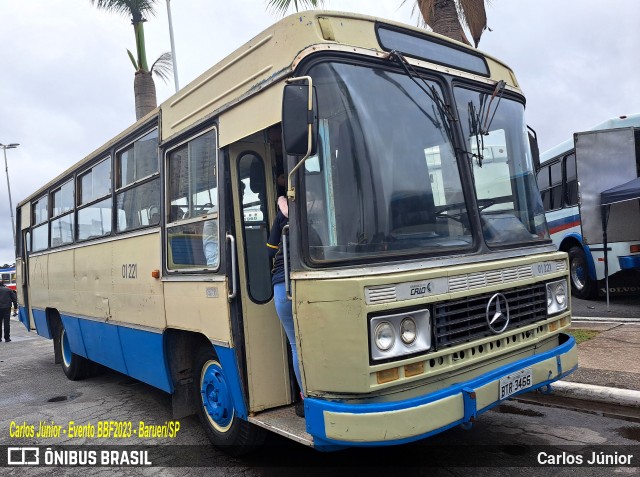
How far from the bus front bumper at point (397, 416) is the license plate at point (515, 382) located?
0.09m

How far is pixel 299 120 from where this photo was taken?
3.12m

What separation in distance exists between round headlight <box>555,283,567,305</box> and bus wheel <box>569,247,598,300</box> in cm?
830

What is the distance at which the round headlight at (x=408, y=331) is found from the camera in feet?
10.4

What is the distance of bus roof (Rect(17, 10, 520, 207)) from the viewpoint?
3.41 meters

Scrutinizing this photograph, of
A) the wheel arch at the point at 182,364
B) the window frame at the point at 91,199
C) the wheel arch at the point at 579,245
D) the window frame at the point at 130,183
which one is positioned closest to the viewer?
the wheel arch at the point at 182,364

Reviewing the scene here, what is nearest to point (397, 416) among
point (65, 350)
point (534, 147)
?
point (534, 147)

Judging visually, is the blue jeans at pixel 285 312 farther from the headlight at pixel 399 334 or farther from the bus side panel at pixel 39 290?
the bus side panel at pixel 39 290

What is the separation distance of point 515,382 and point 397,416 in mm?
1021

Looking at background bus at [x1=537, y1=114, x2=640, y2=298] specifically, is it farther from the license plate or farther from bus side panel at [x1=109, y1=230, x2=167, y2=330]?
bus side panel at [x1=109, y1=230, x2=167, y2=330]

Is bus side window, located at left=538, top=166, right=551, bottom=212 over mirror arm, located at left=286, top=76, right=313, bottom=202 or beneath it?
over

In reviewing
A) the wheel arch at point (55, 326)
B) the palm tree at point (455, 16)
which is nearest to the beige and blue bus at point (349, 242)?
the wheel arch at point (55, 326)

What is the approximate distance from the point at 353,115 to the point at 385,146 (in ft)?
0.92

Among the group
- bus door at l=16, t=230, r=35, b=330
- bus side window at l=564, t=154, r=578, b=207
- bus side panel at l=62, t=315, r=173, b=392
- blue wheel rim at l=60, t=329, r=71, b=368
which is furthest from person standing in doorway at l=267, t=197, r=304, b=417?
bus side window at l=564, t=154, r=578, b=207

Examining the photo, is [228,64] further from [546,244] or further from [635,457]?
[635,457]
